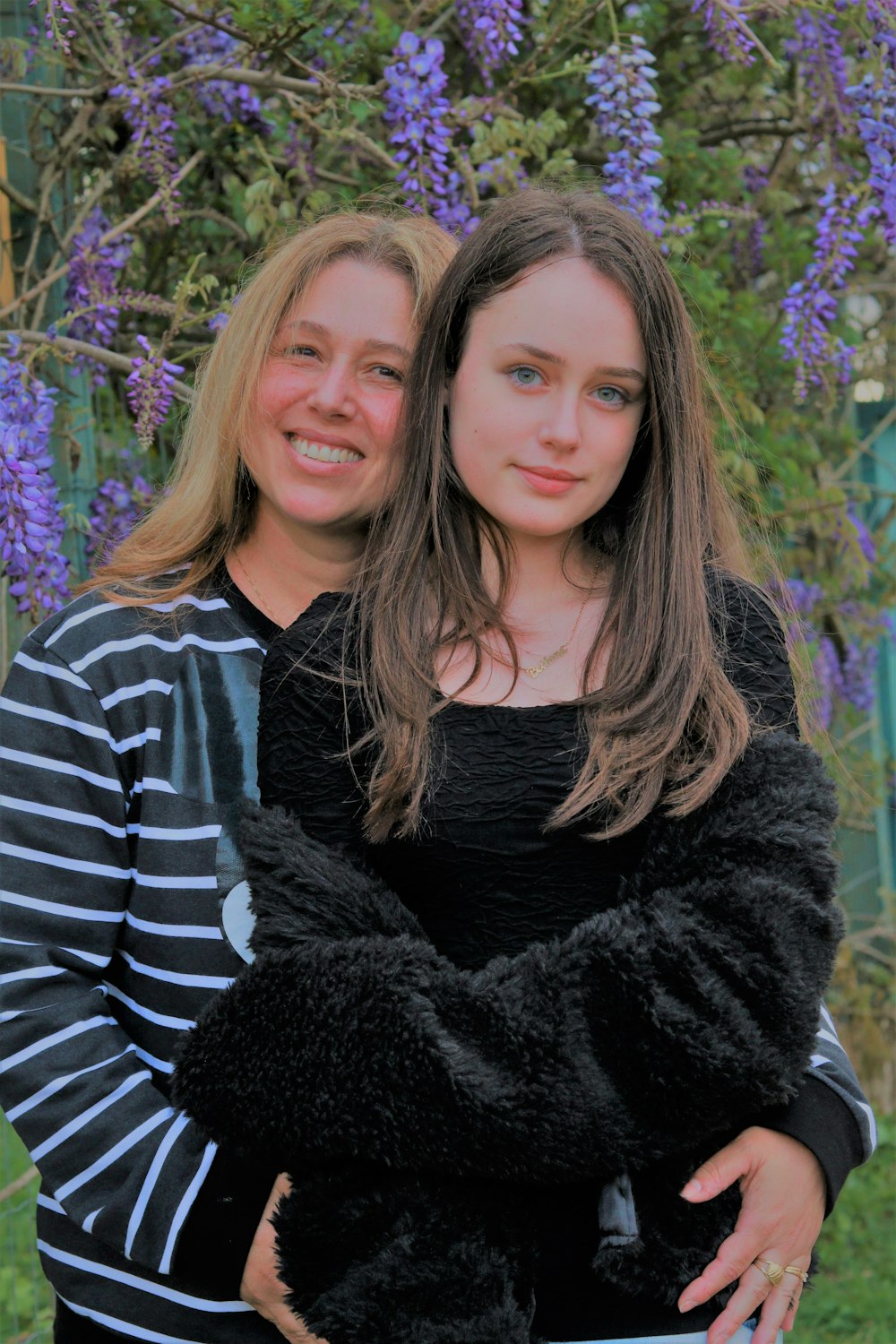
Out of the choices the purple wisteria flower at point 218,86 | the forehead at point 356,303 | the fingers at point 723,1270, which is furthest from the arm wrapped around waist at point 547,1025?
the purple wisteria flower at point 218,86

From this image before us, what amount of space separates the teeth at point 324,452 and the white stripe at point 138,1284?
960 millimetres

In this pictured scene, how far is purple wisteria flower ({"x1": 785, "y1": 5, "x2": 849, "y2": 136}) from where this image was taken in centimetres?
299

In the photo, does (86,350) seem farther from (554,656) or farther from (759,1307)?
(759,1307)

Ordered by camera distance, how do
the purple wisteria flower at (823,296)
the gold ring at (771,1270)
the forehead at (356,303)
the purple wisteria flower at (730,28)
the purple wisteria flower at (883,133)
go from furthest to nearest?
1. the purple wisteria flower at (823,296)
2. the purple wisteria flower at (883,133)
3. the purple wisteria flower at (730,28)
4. the forehead at (356,303)
5. the gold ring at (771,1270)

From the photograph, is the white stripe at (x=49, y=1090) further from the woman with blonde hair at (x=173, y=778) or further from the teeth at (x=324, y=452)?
the teeth at (x=324, y=452)

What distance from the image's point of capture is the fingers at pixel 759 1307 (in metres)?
1.40

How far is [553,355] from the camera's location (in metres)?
1.59

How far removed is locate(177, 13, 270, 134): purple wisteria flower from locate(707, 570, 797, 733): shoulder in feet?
5.65

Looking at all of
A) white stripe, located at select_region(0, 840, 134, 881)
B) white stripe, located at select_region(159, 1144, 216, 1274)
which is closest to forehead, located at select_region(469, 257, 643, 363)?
Result: white stripe, located at select_region(0, 840, 134, 881)

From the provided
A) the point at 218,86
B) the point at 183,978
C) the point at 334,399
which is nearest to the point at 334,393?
the point at 334,399

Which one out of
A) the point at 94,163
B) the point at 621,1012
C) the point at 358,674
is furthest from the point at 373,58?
the point at 621,1012

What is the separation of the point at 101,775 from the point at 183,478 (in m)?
0.56

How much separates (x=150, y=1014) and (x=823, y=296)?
82.2 inches

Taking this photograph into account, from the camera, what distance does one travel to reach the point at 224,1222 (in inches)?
60.1
